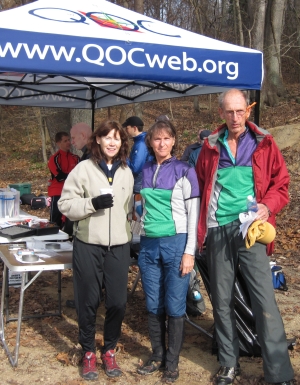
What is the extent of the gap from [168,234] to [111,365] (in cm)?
104

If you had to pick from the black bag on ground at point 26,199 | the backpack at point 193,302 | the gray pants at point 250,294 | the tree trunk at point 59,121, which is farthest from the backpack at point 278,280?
the tree trunk at point 59,121

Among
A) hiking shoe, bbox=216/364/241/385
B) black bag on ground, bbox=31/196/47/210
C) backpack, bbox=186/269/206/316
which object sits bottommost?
hiking shoe, bbox=216/364/241/385

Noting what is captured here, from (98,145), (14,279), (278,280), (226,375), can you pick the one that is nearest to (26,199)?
(14,279)

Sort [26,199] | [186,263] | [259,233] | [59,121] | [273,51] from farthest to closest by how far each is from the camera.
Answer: [273,51] → [59,121] → [26,199] → [186,263] → [259,233]

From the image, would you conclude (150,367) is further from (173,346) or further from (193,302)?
(193,302)

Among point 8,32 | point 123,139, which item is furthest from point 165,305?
point 8,32

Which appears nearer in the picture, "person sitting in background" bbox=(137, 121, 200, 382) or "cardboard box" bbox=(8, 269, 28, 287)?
"person sitting in background" bbox=(137, 121, 200, 382)

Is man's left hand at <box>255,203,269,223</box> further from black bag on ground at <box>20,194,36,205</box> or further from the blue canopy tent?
black bag on ground at <box>20,194,36,205</box>

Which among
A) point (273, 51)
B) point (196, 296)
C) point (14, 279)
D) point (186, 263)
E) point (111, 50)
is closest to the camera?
point (186, 263)

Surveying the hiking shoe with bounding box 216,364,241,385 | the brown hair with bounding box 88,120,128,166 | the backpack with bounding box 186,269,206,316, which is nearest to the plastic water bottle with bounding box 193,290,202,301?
the backpack with bounding box 186,269,206,316

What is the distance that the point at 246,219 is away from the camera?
3.08m

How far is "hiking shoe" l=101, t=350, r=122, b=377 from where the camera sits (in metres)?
3.48

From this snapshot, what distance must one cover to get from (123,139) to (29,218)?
2153 mm

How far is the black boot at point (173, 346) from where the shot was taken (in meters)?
3.40
